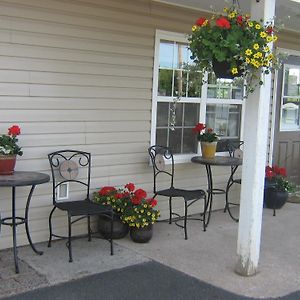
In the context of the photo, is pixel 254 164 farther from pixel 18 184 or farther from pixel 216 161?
pixel 18 184

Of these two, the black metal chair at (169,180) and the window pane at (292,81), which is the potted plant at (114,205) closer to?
the black metal chair at (169,180)

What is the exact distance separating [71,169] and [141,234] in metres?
0.85

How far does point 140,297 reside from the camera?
3199 millimetres

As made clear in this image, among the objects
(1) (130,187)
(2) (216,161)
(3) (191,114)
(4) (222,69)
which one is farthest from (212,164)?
(4) (222,69)

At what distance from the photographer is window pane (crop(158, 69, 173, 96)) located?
494cm

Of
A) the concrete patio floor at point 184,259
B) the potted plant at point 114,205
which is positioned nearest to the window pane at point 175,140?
the concrete patio floor at point 184,259

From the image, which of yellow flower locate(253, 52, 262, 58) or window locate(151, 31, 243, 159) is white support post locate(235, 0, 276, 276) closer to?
yellow flower locate(253, 52, 262, 58)

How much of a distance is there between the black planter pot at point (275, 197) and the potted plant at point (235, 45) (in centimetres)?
271

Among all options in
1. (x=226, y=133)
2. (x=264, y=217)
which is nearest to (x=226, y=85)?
(x=226, y=133)

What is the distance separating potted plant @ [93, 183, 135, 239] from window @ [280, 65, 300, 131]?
3.24 meters

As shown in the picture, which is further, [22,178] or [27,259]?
[27,259]

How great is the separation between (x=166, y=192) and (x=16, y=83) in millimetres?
1729

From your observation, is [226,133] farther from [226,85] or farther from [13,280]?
[13,280]

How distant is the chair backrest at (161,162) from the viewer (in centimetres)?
479
